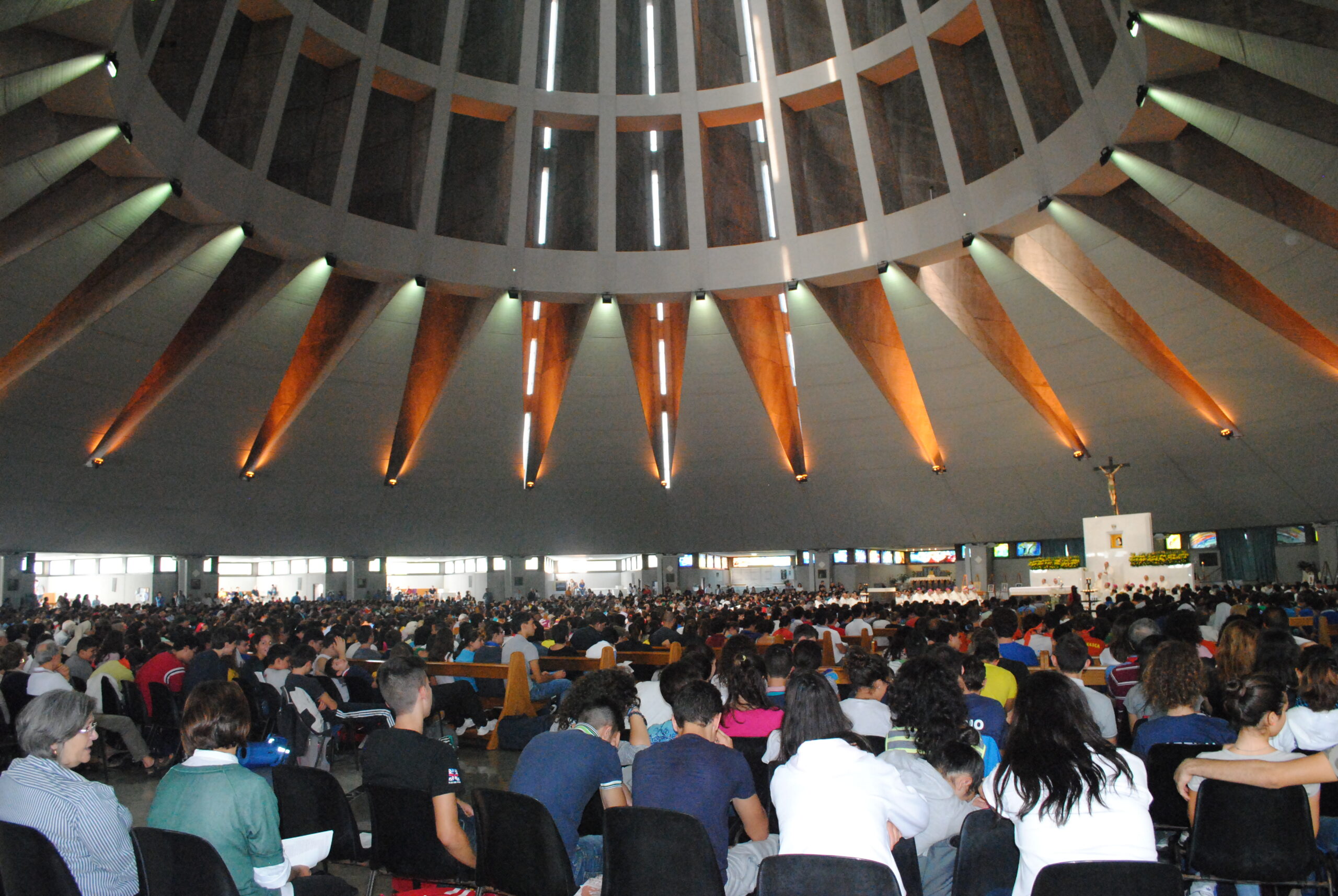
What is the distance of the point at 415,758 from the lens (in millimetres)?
3502

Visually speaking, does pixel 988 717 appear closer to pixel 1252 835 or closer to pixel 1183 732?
pixel 1183 732

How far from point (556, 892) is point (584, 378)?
656 inches

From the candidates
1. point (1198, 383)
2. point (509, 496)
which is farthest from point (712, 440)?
point (1198, 383)

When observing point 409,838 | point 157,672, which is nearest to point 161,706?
point 157,672

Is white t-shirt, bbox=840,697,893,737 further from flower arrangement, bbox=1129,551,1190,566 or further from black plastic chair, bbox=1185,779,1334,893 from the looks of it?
flower arrangement, bbox=1129,551,1190,566

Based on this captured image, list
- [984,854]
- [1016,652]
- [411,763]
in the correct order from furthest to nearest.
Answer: [1016,652]
[411,763]
[984,854]

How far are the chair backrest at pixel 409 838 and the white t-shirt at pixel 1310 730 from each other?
3.45 meters

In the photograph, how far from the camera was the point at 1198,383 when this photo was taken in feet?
54.3

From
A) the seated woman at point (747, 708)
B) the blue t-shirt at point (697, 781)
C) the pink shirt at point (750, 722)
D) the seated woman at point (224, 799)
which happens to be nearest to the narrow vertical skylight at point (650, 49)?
the seated woman at point (747, 708)

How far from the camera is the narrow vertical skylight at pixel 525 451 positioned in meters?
21.0

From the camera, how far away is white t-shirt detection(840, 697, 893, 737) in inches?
190

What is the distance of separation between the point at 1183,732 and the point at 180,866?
3992mm

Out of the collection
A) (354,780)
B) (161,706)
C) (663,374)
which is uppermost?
(663,374)

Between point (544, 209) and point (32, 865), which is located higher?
point (544, 209)
